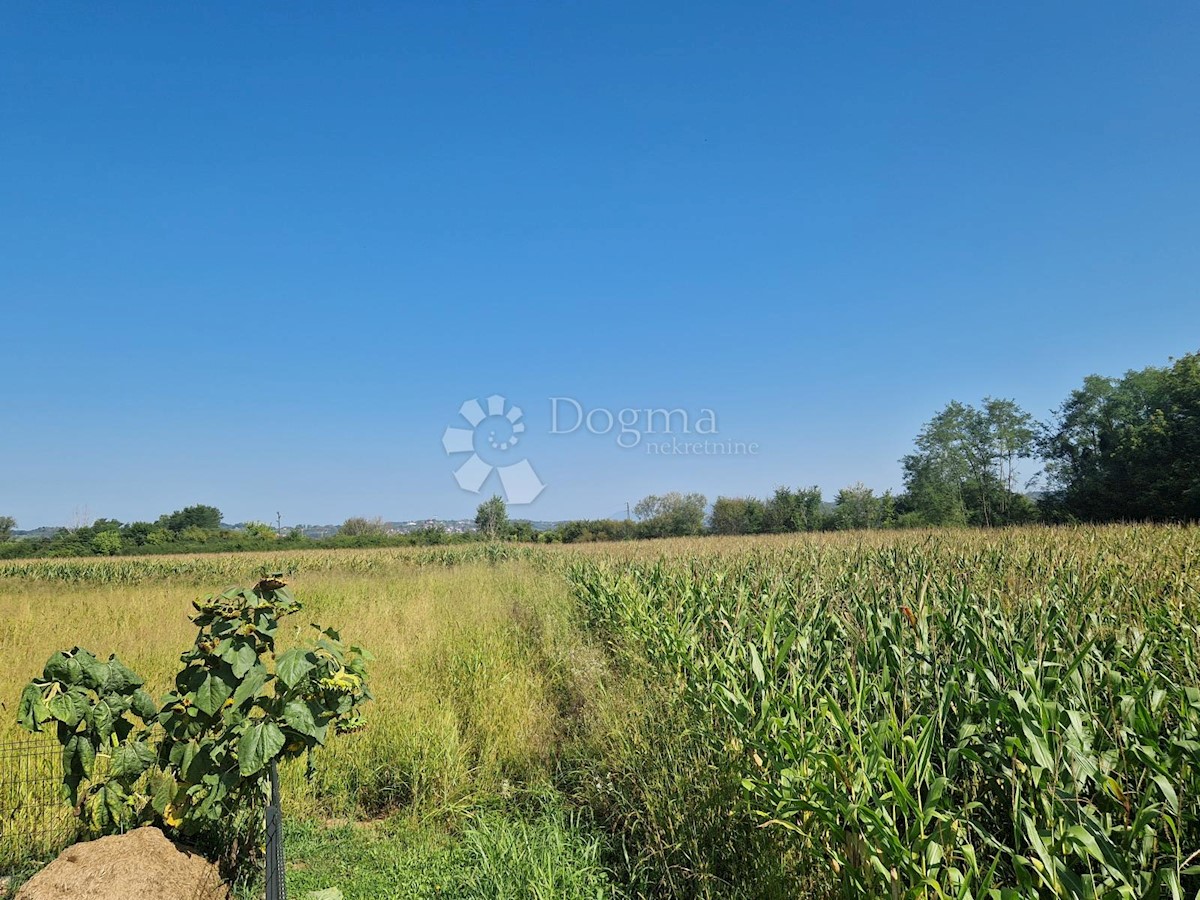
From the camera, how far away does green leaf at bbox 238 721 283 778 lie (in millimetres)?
2338

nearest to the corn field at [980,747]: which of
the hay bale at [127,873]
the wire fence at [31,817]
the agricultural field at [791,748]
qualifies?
the agricultural field at [791,748]

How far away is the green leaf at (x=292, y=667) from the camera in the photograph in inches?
95.0

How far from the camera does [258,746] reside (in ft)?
7.88

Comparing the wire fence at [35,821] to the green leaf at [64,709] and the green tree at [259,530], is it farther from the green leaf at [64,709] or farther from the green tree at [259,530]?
the green tree at [259,530]

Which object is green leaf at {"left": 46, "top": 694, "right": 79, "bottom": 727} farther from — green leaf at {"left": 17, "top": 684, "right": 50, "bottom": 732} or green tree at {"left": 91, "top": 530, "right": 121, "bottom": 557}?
green tree at {"left": 91, "top": 530, "right": 121, "bottom": 557}

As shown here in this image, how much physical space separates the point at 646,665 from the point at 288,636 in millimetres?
6334

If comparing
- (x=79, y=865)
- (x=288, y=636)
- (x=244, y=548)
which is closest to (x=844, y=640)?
(x=79, y=865)

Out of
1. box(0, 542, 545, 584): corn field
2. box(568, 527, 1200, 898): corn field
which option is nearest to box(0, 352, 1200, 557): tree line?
box(0, 542, 545, 584): corn field

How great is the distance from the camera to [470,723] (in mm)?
5273

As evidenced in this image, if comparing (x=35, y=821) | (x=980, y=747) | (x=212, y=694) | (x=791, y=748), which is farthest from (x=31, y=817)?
(x=980, y=747)

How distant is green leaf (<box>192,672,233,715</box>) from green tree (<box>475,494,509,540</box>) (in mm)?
37673

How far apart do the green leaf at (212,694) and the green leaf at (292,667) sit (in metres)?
0.26

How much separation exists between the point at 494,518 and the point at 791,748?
43503 mm

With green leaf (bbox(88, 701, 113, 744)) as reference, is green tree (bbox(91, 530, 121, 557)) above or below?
above
